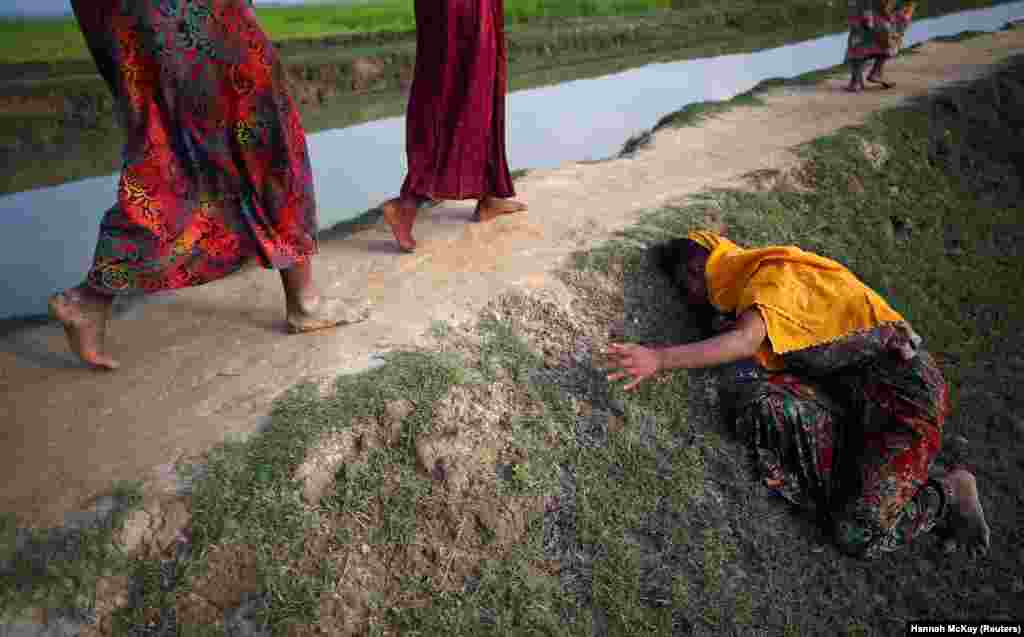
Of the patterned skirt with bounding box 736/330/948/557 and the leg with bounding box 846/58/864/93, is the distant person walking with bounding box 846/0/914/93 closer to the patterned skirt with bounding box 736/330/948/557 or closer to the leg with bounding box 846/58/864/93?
the leg with bounding box 846/58/864/93

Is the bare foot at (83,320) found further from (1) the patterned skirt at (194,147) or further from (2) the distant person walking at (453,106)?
(2) the distant person walking at (453,106)

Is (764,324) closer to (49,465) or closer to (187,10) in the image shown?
(187,10)

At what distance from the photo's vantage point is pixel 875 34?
688 centimetres

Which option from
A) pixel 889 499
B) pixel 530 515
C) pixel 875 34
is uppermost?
pixel 875 34

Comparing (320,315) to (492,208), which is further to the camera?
(492,208)

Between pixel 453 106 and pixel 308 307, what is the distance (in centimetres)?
116

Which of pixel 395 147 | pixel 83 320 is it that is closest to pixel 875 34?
pixel 395 147

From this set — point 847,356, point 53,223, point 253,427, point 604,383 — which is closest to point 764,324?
point 847,356

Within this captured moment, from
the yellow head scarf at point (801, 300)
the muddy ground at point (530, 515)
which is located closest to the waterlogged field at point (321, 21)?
the muddy ground at point (530, 515)

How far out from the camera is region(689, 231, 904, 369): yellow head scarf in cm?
245

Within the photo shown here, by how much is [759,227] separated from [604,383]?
73.0 inches

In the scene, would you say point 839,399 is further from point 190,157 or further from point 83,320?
point 83,320

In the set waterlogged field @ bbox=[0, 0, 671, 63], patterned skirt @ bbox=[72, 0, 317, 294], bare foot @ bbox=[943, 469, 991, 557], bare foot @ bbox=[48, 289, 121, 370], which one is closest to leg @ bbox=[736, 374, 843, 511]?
bare foot @ bbox=[943, 469, 991, 557]

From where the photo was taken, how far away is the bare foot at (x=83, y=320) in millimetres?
2268
